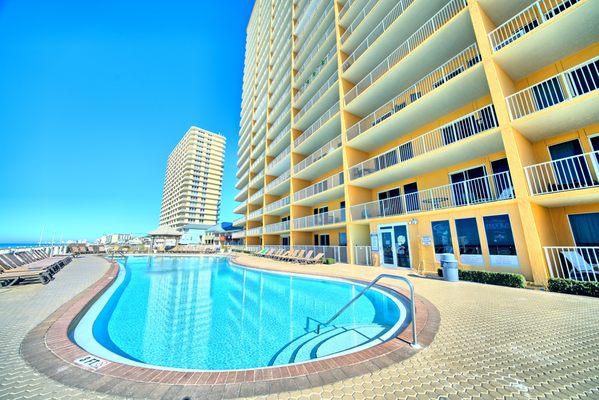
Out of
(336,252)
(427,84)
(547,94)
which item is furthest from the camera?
(336,252)

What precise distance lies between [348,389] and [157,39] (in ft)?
114

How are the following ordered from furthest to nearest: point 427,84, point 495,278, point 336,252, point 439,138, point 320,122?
1. point 320,122
2. point 336,252
3. point 427,84
4. point 439,138
5. point 495,278

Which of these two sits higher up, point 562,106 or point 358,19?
point 358,19

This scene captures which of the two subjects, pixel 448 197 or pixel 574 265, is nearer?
pixel 574 265

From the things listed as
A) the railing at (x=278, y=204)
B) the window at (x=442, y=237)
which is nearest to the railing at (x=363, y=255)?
the window at (x=442, y=237)

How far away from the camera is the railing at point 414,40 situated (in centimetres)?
1038

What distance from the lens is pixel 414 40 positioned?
11961 millimetres

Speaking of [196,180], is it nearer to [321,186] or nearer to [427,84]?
[321,186]

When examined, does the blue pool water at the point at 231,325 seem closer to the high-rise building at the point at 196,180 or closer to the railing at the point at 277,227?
the railing at the point at 277,227

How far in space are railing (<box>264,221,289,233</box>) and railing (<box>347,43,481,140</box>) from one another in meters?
10.2

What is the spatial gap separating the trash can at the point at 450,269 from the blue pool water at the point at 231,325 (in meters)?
3.00

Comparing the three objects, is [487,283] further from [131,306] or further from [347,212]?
[131,306]

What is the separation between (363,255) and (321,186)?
6.22 meters

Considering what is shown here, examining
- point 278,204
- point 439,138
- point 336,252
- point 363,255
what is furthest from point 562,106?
point 278,204
